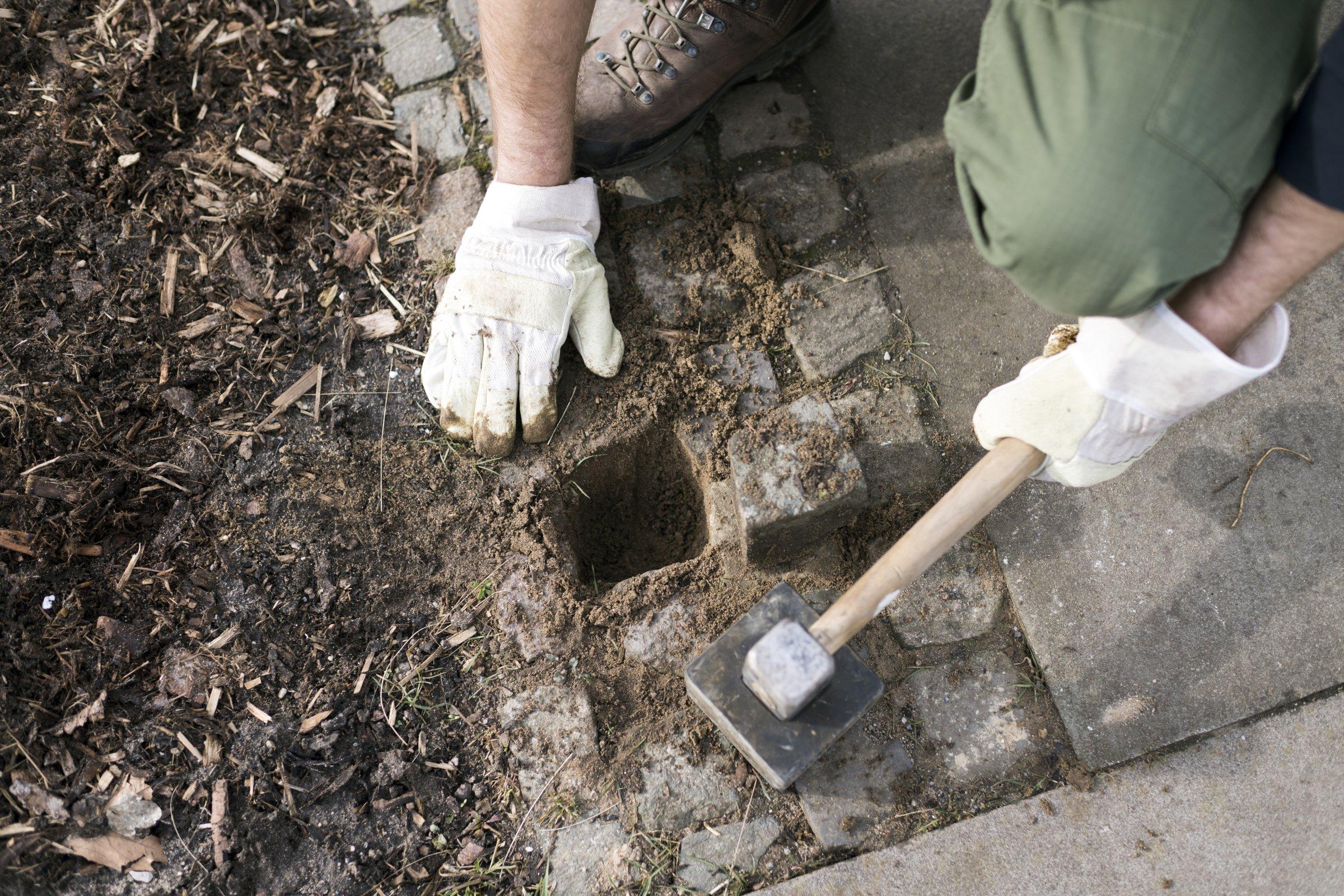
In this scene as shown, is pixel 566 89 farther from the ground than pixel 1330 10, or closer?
farther from the ground

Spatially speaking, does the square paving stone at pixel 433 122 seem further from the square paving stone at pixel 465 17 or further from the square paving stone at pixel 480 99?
the square paving stone at pixel 465 17

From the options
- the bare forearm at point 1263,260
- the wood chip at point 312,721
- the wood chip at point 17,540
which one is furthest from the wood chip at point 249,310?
the bare forearm at point 1263,260

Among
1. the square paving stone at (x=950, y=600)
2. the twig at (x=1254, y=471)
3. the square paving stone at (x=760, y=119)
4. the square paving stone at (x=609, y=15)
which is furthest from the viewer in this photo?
the square paving stone at (x=609, y=15)

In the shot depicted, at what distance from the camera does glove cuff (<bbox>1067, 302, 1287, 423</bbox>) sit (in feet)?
5.54

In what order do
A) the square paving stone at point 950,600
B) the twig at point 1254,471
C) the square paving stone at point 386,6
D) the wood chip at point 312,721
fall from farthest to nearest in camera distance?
the square paving stone at point 386,6
the twig at point 1254,471
the square paving stone at point 950,600
the wood chip at point 312,721

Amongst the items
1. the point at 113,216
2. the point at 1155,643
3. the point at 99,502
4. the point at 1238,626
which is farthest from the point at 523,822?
the point at 113,216

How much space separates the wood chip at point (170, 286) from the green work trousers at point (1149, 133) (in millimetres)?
2276

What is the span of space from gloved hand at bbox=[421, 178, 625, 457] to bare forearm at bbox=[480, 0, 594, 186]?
7 centimetres

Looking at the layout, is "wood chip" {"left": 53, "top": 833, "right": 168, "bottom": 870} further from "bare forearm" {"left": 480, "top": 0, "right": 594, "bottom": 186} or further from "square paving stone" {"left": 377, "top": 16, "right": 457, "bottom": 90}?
"square paving stone" {"left": 377, "top": 16, "right": 457, "bottom": 90}

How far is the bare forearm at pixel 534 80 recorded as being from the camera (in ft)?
6.93

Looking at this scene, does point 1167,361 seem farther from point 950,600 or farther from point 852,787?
point 852,787

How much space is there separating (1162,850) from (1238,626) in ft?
1.95

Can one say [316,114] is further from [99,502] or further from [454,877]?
[454,877]

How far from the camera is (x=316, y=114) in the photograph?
2768 millimetres
